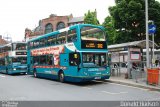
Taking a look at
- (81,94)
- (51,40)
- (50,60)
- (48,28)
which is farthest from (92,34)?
(48,28)

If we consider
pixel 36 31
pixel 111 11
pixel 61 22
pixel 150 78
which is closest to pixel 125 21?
pixel 111 11

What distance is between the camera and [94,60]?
18.4 metres

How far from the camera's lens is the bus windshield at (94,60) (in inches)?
704

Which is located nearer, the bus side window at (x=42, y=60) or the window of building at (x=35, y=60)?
the bus side window at (x=42, y=60)

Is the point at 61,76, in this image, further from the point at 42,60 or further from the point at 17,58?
the point at 17,58

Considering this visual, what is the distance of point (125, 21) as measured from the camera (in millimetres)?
27016

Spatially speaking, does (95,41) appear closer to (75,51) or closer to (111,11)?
(75,51)

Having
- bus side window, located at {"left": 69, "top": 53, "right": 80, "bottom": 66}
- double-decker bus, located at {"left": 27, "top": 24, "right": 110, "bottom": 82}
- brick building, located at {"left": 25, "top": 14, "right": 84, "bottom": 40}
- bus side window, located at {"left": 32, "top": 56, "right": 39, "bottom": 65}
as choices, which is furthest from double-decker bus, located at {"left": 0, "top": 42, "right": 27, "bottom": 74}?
brick building, located at {"left": 25, "top": 14, "right": 84, "bottom": 40}

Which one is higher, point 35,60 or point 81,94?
point 35,60

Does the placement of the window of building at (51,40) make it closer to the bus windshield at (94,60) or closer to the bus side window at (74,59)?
the bus side window at (74,59)

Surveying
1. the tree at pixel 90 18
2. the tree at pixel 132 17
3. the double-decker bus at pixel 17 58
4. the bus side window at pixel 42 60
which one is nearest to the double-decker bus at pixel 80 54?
the bus side window at pixel 42 60

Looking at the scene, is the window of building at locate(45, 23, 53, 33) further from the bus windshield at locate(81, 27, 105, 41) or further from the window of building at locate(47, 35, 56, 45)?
the bus windshield at locate(81, 27, 105, 41)

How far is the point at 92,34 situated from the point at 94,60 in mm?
1751

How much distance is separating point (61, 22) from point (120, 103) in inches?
3185
